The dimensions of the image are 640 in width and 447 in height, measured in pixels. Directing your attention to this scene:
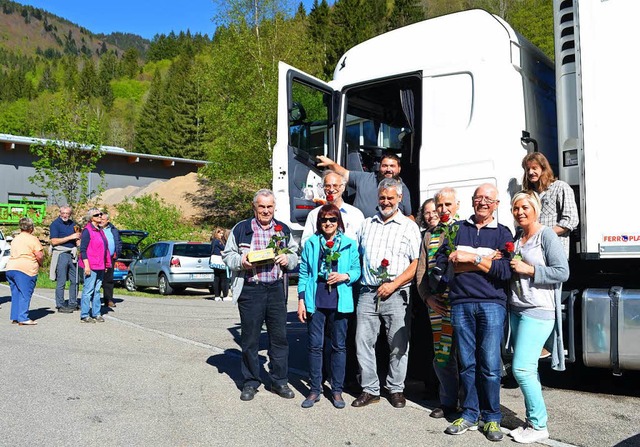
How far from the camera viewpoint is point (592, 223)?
5.11 meters

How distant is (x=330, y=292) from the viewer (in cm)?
542

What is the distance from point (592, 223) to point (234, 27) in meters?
27.0

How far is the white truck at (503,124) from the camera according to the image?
16.6 ft

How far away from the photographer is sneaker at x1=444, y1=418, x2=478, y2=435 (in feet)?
15.0

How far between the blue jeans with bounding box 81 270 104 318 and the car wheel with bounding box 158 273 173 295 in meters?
5.70

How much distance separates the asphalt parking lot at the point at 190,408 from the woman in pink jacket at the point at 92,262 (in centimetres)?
184

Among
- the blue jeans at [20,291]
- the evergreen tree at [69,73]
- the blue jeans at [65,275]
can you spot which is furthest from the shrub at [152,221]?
the evergreen tree at [69,73]

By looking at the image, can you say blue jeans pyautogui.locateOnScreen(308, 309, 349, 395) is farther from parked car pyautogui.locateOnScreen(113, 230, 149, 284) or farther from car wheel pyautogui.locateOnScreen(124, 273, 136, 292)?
parked car pyautogui.locateOnScreen(113, 230, 149, 284)

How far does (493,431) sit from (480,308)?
87 cm

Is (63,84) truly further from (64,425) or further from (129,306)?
(64,425)

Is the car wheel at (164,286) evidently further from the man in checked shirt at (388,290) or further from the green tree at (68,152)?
the man in checked shirt at (388,290)

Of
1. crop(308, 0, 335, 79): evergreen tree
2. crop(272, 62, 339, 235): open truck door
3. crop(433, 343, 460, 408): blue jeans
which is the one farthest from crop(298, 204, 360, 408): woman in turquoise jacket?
crop(308, 0, 335, 79): evergreen tree

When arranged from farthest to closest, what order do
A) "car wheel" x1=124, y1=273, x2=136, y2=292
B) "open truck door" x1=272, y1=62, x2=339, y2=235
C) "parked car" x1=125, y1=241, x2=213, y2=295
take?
"car wheel" x1=124, y1=273, x2=136, y2=292 < "parked car" x1=125, y1=241, x2=213, y2=295 < "open truck door" x1=272, y1=62, x2=339, y2=235

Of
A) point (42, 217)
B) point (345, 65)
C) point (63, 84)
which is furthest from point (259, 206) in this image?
point (63, 84)
